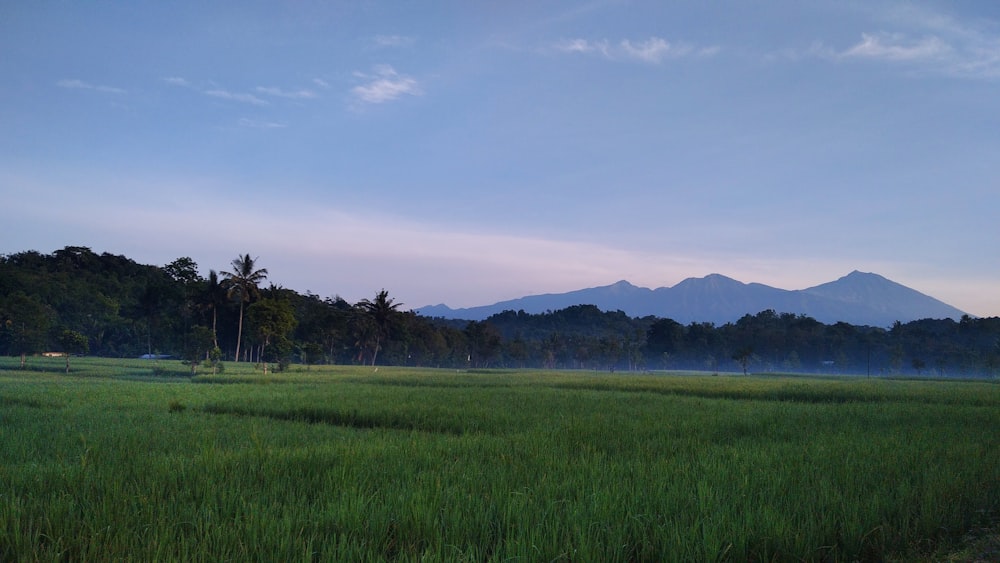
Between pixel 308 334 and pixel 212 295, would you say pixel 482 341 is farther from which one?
pixel 212 295

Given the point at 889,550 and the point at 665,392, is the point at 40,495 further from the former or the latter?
the point at 665,392

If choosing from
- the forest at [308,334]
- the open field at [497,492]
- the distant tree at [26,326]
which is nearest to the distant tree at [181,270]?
the forest at [308,334]

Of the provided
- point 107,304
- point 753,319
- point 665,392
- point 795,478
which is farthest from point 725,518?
point 753,319

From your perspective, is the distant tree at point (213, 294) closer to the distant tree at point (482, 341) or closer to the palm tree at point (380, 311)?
the palm tree at point (380, 311)

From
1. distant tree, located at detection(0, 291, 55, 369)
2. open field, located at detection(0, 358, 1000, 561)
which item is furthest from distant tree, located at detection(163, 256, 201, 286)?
open field, located at detection(0, 358, 1000, 561)

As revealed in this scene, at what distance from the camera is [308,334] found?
78062 mm

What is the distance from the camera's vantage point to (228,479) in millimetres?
6352

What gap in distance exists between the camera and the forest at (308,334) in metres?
46.5

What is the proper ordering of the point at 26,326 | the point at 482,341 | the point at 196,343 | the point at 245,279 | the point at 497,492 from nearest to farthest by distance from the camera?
the point at 497,492 → the point at 196,343 → the point at 26,326 → the point at 245,279 → the point at 482,341

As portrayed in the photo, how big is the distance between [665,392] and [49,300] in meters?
71.1

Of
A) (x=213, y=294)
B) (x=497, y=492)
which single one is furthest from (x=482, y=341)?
(x=497, y=492)

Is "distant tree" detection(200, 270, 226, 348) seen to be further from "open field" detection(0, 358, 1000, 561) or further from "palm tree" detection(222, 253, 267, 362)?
"open field" detection(0, 358, 1000, 561)

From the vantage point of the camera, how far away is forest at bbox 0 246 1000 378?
4653cm

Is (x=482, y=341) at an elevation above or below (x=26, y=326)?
below
